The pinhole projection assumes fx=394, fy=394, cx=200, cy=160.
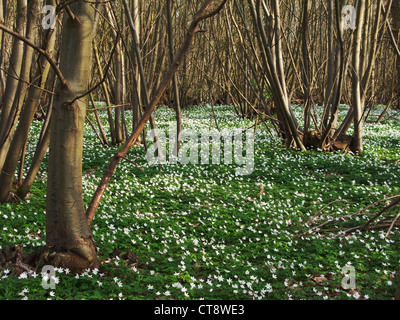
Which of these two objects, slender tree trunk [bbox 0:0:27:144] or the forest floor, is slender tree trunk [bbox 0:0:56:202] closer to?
slender tree trunk [bbox 0:0:27:144]

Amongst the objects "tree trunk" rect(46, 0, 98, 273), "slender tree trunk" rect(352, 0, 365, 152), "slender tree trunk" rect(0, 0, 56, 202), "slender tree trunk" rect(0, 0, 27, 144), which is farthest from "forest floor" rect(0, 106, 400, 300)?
"slender tree trunk" rect(352, 0, 365, 152)

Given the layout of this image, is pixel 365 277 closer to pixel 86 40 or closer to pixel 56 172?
pixel 56 172

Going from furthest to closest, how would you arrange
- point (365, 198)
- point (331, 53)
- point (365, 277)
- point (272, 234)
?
point (331, 53)
point (365, 198)
point (272, 234)
point (365, 277)

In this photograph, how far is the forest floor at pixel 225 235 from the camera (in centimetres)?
355

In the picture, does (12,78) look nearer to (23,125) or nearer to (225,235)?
(23,125)

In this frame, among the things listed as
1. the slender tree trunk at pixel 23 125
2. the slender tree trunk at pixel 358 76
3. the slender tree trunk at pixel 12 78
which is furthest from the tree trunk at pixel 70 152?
the slender tree trunk at pixel 358 76

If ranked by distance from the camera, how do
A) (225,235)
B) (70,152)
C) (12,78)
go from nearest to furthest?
(70,152) → (225,235) → (12,78)

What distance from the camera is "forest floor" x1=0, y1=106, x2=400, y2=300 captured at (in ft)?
11.7

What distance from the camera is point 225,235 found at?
5055 mm

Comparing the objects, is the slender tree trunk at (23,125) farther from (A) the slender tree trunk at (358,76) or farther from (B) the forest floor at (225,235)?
(A) the slender tree trunk at (358,76)

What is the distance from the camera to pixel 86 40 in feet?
11.3

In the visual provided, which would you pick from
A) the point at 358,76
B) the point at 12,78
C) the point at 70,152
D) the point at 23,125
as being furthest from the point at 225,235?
the point at 358,76
